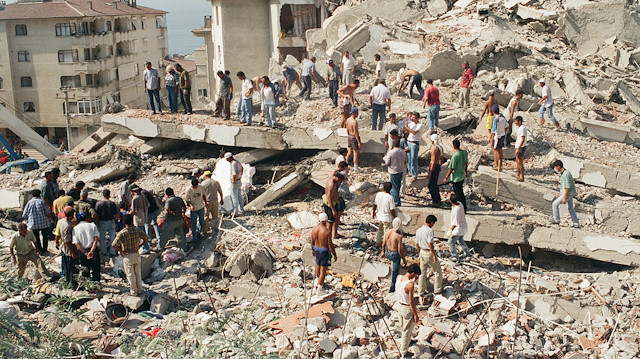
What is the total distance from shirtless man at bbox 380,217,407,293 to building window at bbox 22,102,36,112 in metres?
38.9

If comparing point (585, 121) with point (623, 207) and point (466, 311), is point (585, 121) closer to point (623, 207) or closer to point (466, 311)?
point (623, 207)

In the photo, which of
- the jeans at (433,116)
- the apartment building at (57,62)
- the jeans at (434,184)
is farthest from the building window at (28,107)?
the jeans at (434,184)

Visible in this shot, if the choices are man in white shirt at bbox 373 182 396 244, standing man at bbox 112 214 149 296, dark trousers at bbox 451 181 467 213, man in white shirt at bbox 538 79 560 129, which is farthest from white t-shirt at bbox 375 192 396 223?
man in white shirt at bbox 538 79 560 129

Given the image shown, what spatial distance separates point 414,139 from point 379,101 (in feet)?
6.25

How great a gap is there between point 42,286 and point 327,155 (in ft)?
20.3

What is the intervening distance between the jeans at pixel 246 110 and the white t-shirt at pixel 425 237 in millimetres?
6875

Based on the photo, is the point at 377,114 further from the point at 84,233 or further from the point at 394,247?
the point at 84,233

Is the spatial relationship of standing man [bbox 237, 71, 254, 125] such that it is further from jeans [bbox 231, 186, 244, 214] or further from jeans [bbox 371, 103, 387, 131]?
jeans [bbox 231, 186, 244, 214]

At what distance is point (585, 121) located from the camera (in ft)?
54.5

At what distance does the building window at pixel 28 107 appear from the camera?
143ft

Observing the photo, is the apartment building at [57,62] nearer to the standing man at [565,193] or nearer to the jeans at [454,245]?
the jeans at [454,245]

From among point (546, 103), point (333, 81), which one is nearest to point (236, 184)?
point (333, 81)

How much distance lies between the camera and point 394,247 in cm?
991

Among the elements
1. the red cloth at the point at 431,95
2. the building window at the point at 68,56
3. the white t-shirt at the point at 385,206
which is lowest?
the white t-shirt at the point at 385,206
